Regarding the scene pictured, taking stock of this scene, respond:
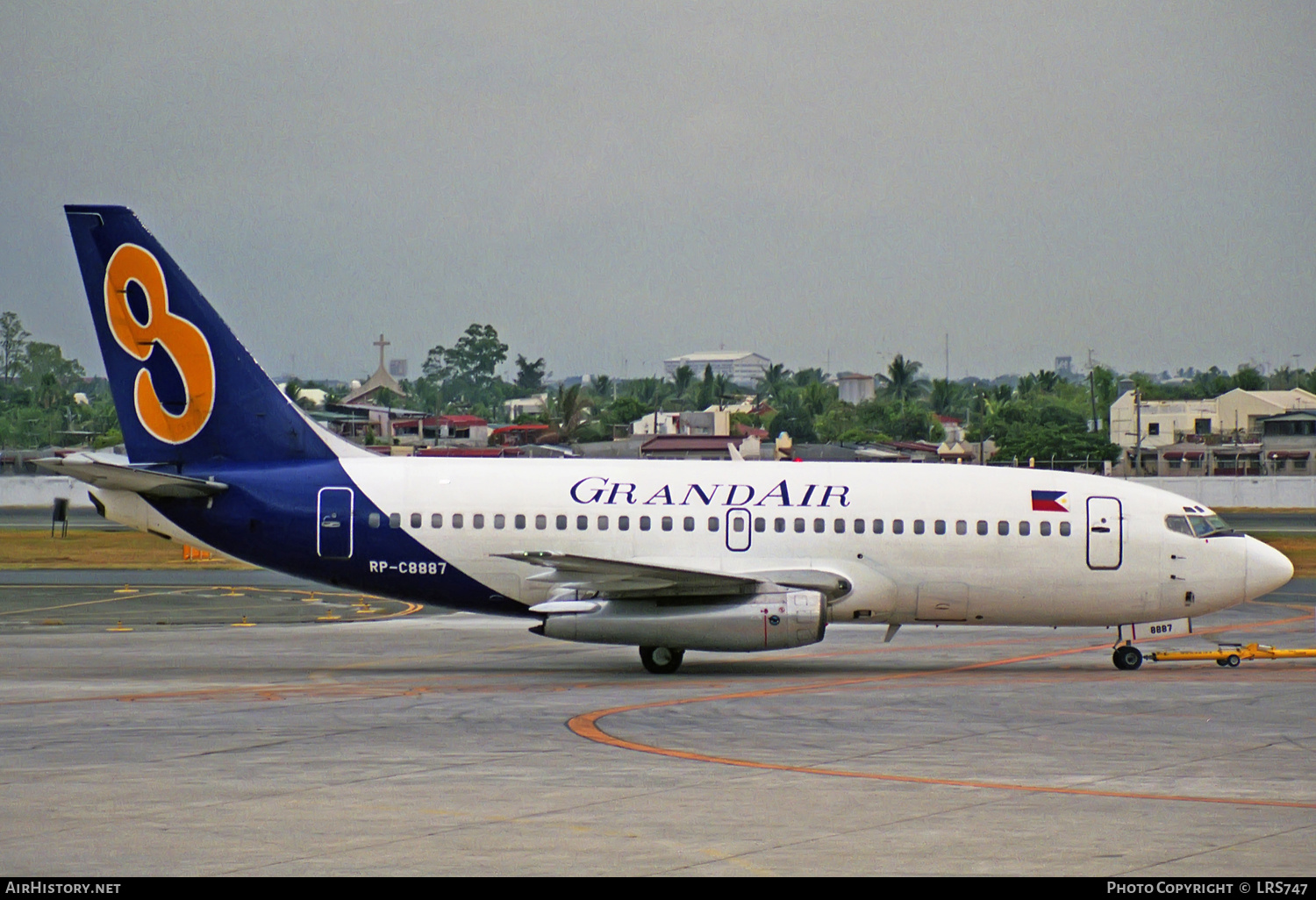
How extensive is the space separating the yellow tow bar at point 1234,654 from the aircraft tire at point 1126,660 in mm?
792

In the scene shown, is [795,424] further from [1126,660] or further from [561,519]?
[561,519]

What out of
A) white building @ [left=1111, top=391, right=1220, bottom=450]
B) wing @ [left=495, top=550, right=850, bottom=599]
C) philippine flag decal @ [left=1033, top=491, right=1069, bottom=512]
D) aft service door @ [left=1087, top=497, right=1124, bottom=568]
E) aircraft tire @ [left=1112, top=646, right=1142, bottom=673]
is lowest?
aircraft tire @ [left=1112, top=646, right=1142, bottom=673]

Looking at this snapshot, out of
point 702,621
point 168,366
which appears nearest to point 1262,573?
point 702,621

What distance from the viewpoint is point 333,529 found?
93.1ft

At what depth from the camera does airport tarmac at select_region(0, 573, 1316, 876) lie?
44.1 ft

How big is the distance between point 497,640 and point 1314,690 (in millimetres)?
17692

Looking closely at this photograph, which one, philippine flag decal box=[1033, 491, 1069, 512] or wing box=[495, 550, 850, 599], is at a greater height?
philippine flag decal box=[1033, 491, 1069, 512]

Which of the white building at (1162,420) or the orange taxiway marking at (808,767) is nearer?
the orange taxiway marking at (808,767)

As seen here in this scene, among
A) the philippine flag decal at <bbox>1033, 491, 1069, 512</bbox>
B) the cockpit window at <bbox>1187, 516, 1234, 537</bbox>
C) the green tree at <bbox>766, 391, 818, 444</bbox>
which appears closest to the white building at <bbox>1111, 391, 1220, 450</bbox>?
the green tree at <bbox>766, 391, 818, 444</bbox>

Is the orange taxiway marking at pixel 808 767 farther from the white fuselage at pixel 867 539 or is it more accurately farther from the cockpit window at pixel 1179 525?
the cockpit window at pixel 1179 525

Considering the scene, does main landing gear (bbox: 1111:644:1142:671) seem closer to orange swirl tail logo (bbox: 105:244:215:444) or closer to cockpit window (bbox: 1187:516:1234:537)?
cockpit window (bbox: 1187:516:1234:537)

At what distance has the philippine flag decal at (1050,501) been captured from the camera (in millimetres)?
29062

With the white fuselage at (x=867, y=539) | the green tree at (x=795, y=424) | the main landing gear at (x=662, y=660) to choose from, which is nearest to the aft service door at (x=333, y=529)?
the white fuselage at (x=867, y=539)

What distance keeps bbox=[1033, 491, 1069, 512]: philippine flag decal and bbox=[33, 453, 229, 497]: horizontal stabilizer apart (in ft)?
52.8
